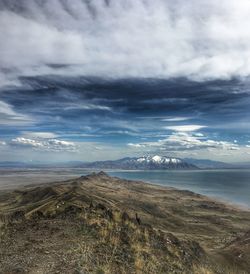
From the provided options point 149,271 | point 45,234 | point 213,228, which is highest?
point 45,234

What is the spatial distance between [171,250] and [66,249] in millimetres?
9132

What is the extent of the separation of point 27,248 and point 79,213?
8.80m

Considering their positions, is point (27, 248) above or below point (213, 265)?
above

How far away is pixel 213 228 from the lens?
80.5 metres

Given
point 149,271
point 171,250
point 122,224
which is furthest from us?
point 122,224

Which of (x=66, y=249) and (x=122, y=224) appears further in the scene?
(x=122, y=224)

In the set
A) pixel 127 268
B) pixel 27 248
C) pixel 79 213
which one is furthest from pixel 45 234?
pixel 127 268

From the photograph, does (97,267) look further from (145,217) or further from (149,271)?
(145,217)

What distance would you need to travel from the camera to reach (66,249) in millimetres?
21562

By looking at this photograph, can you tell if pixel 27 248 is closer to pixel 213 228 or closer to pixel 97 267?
pixel 97 267

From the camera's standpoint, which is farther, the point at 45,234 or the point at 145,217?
the point at 145,217

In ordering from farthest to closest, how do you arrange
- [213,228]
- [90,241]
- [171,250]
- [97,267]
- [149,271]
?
[213,228] < [171,250] < [90,241] < [149,271] < [97,267]

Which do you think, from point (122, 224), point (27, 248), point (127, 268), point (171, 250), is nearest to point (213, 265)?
point (171, 250)

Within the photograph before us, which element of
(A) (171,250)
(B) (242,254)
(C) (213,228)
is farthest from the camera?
(C) (213,228)
